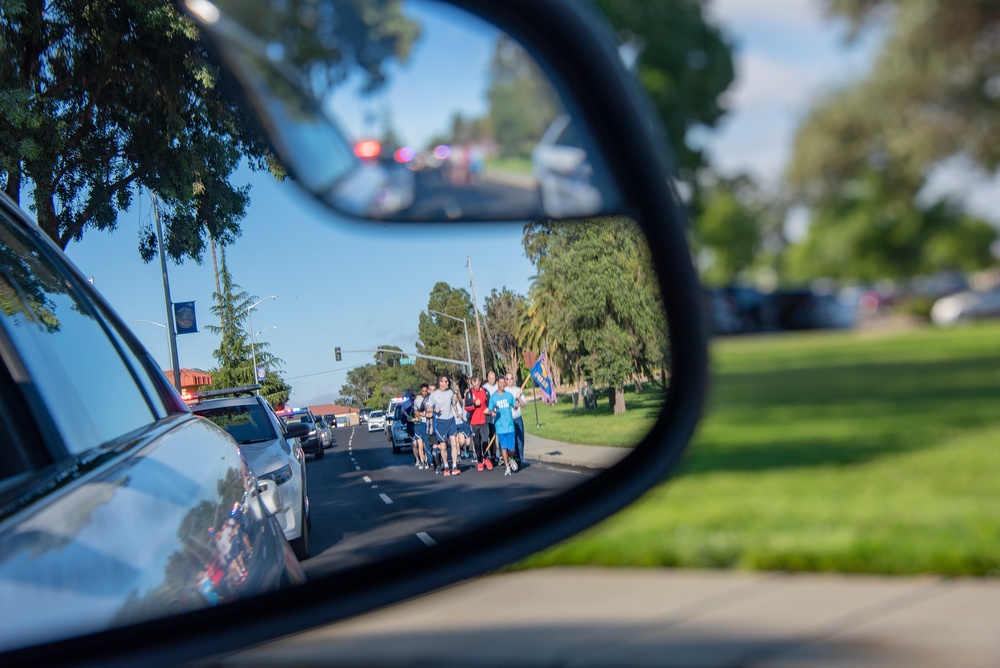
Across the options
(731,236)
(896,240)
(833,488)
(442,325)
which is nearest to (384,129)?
(442,325)

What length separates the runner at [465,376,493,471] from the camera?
56.0 inches

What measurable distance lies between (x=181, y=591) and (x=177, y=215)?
1.40 feet

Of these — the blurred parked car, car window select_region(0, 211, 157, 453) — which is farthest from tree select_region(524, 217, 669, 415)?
the blurred parked car

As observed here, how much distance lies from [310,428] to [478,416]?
22 cm

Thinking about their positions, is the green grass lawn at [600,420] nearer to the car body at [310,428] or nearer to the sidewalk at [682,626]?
the car body at [310,428]

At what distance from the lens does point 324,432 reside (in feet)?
4.64

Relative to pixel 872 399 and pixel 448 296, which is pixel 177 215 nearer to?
pixel 448 296

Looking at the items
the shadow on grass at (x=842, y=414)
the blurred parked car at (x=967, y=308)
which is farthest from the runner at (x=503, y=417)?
the blurred parked car at (x=967, y=308)

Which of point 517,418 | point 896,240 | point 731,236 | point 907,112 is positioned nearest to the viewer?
point 517,418

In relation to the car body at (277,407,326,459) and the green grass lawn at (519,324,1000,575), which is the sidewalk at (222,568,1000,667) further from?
the car body at (277,407,326,459)

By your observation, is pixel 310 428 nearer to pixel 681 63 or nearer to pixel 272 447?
pixel 272 447

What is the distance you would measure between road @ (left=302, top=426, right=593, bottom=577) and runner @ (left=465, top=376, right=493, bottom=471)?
0.07 feet

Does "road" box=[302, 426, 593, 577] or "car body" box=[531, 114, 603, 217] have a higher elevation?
"car body" box=[531, 114, 603, 217]

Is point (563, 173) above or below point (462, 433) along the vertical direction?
above
